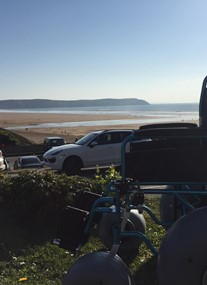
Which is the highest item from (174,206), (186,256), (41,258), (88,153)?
(174,206)

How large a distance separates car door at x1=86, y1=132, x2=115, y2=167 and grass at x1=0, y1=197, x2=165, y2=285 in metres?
9.84

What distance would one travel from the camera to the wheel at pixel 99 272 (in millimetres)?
3641

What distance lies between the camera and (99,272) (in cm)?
366

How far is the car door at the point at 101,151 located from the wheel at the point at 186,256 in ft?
41.9

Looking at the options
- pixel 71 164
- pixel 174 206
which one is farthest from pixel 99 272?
pixel 71 164

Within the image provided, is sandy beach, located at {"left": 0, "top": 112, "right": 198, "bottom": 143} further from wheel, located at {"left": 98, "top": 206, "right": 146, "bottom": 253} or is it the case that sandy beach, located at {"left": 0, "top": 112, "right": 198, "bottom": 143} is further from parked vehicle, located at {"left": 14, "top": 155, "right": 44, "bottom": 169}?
wheel, located at {"left": 98, "top": 206, "right": 146, "bottom": 253}

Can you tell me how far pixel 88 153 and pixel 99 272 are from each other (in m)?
12.7

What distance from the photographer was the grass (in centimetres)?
486

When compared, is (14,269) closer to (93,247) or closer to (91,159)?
(93,247)

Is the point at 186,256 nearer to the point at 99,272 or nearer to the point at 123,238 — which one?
the point at 99,272

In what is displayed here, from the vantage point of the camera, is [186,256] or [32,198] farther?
[32,198]

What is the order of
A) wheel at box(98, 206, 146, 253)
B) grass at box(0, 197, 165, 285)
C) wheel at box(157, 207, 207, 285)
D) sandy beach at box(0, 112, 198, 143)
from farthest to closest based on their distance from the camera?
sandy beach at box(0, 112, 198, 143)
wheel at box(98, 206, 146, 253)
grass at box(0, 197, 165, 285)
wheel at box(157, 207, 207, 285)

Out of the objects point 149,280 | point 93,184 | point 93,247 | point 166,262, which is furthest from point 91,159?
point 166,262

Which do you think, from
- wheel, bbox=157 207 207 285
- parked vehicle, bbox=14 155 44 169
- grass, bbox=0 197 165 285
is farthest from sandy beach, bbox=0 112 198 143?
wheel, bbox=157 207 207 285
